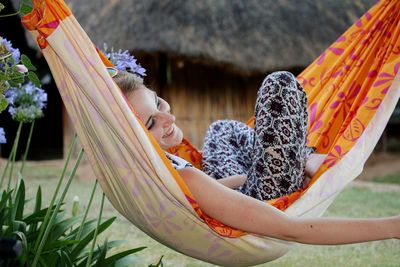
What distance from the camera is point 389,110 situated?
212cm

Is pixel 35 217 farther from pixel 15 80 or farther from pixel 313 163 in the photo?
pixel 313 163

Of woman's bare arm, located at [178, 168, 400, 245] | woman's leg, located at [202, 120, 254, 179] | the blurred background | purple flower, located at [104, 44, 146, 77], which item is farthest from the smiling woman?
the blurred background

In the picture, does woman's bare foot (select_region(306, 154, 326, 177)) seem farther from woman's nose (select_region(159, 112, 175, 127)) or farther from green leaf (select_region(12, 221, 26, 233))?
green leaf (select_region(12, 221, 26, 233))

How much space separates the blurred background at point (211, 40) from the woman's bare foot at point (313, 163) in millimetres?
4907

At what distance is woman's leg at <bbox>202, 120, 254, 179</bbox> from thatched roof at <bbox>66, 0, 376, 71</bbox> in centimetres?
467

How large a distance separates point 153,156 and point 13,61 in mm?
450

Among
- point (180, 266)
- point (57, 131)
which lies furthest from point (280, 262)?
point (57, 131)

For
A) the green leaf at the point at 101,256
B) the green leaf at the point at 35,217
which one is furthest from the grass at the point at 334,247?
the green leaf at the point at 35,217

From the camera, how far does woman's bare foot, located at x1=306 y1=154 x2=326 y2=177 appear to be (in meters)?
2.04

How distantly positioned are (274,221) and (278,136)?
348 millimetres

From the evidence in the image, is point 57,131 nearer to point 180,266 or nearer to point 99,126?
point 180,266

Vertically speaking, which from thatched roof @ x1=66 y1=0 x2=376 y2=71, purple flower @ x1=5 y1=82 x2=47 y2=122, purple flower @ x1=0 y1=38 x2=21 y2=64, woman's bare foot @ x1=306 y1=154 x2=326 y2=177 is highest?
purple flower @ x1=0 y1=38 x2=21 y2=64

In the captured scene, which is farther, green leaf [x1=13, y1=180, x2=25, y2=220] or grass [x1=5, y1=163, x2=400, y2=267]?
grass [x1=5, y1=163, x2=400, y2=267]

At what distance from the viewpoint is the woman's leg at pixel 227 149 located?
2.23 meters
